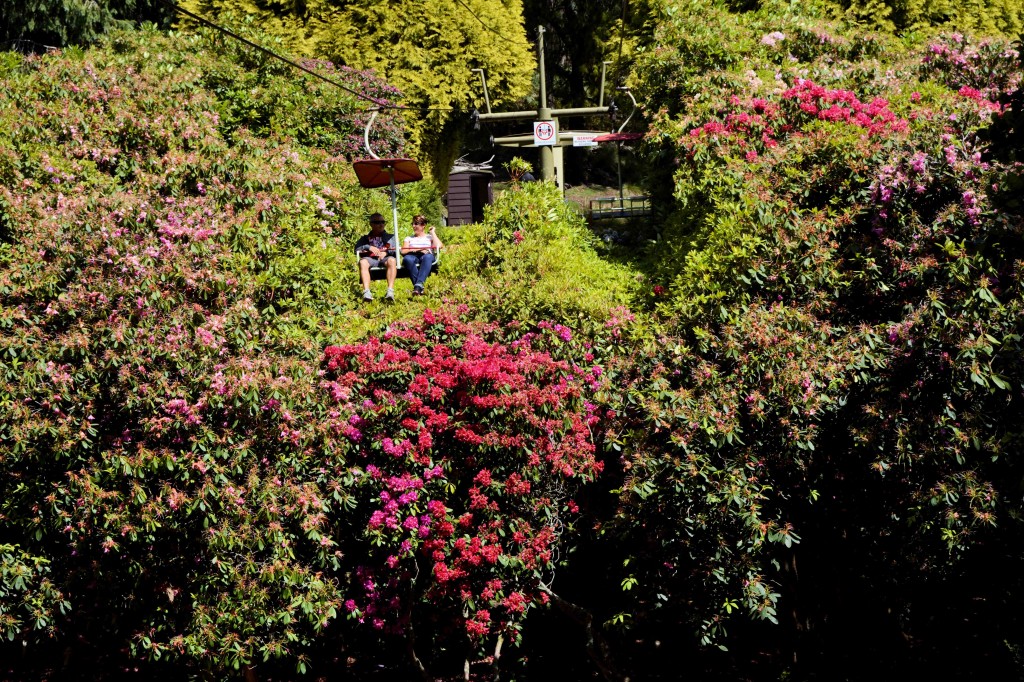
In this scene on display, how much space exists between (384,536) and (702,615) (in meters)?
2.58

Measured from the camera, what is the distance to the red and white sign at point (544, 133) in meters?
14.9

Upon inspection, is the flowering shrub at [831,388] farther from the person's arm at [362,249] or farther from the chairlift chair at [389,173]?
the chairlift chair at [389,173]

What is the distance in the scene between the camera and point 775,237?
895 cm

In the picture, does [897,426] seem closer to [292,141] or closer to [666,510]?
[666,510]

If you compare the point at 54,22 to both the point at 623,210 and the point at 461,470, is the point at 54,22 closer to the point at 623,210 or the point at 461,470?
the point at 623,210

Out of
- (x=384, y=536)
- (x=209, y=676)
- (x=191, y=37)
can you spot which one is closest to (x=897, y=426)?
(x=384, y=536)

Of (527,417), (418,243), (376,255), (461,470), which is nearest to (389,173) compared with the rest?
(376,255)

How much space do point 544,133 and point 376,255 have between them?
15.8 feet


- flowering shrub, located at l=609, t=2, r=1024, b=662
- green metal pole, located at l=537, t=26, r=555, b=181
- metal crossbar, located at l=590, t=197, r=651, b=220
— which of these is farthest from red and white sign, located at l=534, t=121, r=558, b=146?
flowering shrub, located at l=609, t=2, r=1024, b=662

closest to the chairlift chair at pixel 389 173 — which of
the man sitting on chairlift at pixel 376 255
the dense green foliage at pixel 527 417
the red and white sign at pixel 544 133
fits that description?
the man sitting on chairlift at pixel 376 255

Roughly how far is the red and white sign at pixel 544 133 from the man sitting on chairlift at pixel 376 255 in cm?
409

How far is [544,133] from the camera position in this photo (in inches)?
590

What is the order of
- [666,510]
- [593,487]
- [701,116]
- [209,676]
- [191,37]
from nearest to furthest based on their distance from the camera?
[666,510], [209,676], [593,487], [701,116], [191,37]

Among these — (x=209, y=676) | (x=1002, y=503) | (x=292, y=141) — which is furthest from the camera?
(x=292, y=141)
